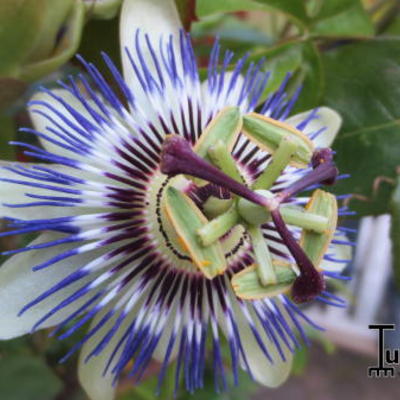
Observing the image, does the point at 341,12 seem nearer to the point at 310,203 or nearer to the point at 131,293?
the point at 310,203

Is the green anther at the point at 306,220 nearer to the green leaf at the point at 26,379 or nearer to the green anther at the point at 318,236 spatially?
the green anther at the point at 318,236

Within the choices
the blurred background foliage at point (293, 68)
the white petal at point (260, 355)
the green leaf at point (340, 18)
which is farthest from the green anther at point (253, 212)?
the green leaf at point (340, 18)

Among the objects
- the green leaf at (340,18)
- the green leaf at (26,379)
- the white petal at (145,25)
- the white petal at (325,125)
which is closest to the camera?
the white petal at (145,25)

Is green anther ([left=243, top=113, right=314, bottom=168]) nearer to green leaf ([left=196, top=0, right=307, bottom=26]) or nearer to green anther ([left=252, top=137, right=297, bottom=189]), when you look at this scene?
green anther ([left=252, top=137, right=297, bottom=189])

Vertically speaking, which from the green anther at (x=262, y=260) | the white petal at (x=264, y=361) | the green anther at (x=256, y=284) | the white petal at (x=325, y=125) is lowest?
the white petal at (x=264, y=361)

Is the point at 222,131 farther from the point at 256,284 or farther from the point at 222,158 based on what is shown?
the point at 256,284

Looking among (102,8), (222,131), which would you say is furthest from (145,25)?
(222,131)

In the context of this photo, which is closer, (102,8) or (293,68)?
(102,8)
